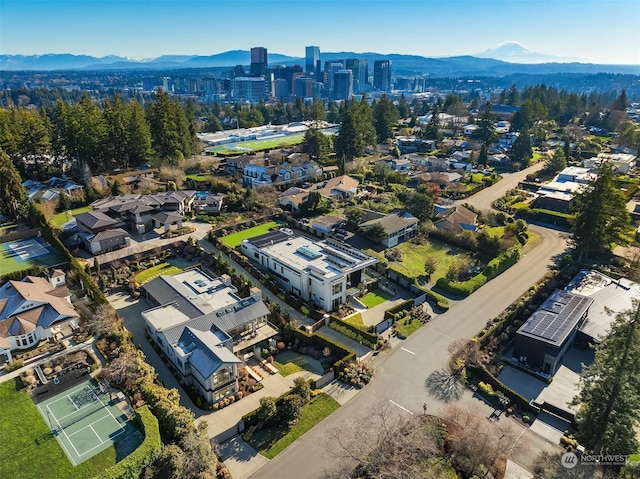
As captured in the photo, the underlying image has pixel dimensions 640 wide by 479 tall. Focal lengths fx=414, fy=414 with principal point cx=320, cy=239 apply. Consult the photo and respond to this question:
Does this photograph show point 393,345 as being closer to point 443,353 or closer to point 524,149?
point 443,353

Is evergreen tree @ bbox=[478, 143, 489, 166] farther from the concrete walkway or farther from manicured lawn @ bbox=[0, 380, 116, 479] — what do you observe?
manicured lawn @ bbox=[0, 380, 116, 479]

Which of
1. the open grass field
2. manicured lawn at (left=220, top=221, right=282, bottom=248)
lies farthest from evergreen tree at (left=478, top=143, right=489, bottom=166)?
manicured lawn at (left=220, top=221, right=282, bottom=248)

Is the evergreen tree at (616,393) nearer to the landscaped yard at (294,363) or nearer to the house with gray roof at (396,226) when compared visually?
the landscaped yard at (294,363)

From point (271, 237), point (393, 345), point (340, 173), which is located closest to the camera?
point (393, 345)

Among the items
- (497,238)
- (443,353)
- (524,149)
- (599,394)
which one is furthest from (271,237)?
(524,149)
